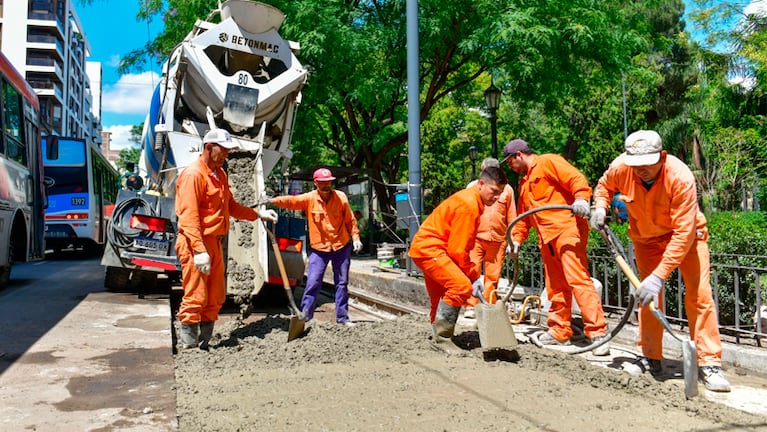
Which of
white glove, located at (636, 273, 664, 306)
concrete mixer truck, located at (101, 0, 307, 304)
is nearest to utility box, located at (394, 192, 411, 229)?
concrete mixer truck, located at (101, 0, 307, 304)

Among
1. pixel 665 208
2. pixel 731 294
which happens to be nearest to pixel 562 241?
pixel 665 208

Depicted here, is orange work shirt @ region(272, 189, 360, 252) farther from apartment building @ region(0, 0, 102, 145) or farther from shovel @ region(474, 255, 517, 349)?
apartment building @ region(0, 0, 102, 145)

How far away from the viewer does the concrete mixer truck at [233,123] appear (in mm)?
7059

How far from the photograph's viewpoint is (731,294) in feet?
18.6

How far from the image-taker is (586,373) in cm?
432

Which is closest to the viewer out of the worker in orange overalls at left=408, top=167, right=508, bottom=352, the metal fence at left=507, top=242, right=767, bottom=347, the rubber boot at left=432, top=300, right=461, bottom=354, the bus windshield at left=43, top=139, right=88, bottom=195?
the worker in orange overalls at left=408, top=167, right=508, bottom=352

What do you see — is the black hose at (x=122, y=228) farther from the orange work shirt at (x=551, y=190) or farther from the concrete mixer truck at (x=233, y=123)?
the orange work shirt at (x=551, y=190)

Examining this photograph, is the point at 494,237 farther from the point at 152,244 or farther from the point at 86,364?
the point at 86,364

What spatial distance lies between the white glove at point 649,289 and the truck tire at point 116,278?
658cm

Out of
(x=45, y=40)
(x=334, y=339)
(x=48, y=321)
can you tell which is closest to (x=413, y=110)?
(x=334, y=339)

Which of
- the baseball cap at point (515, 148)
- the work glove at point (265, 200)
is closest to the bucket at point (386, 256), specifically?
the work glove at point (265, 200)

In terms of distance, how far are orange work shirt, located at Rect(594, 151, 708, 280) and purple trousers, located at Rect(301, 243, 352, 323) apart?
115 inches

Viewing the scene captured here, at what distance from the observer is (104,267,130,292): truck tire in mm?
8172

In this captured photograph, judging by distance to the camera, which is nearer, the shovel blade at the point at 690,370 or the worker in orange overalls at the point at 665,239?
the shovel blade at the point at 690,370
